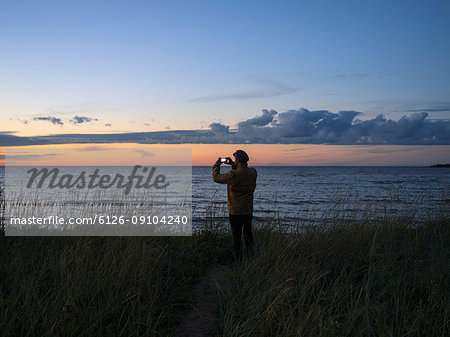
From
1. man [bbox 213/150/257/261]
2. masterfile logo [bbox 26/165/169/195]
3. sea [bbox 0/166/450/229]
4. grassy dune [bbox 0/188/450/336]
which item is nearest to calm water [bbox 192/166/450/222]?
sea [bbox 0/166/450/229]

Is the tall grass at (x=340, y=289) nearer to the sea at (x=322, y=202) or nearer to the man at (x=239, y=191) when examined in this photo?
the man at (x=239, y=191)

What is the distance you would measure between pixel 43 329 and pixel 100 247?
2792mm

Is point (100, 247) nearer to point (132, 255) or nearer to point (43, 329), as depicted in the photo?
point (132, 255)

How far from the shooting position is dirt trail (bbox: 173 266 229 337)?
15.0 feet

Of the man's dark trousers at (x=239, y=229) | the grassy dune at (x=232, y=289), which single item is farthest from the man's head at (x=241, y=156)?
the grassy dune at (x=232, y=289)

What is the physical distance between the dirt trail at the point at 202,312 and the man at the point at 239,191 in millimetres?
1115

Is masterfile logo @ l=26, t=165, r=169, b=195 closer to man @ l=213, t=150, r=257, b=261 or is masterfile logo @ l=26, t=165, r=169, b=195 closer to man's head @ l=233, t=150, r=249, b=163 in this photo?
man @ l=213, t=150, r=257, b=261

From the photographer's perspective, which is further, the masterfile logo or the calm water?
the calm water

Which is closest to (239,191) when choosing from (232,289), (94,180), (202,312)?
(232,289)

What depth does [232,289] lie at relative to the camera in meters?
5.25

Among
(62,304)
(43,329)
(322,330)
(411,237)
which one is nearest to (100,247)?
(62,304)

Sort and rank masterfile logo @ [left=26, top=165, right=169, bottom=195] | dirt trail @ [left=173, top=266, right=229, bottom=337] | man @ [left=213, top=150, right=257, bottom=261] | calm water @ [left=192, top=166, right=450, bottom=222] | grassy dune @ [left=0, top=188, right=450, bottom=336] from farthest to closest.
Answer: calm water @ [left=192, top=166, right=450, bottom=222] < masterfile logo @ [left=26, top=165, right=169, bottom=195] < man @ [left=213, top=150, right=257, bottom=261] < dirt trail @ [left=173, top=266, right=229, bottom=337] < grassy dune @ [left=0, top=188, right=450, bottom=336]

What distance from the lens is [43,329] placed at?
12.7 feet

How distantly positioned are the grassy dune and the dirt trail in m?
0.11
